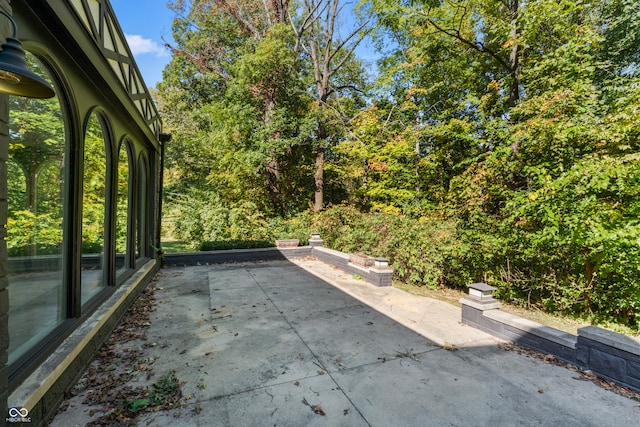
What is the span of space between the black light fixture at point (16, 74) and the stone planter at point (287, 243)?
339 inches

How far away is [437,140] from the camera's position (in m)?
12.9

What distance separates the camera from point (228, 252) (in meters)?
9.20

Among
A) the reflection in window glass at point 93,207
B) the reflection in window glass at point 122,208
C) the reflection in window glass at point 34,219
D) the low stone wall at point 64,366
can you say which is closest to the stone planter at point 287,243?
the reflection in window glass at point 122,208

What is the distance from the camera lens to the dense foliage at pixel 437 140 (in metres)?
5.20

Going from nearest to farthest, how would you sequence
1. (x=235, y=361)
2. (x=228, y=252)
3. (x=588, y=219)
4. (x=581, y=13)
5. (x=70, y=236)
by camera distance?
(x=70, y=236), (x=235, y=361), (x=588, y=219), (x=228, y=252), (x=581, y=13)

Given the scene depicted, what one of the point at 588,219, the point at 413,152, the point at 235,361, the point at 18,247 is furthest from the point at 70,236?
the point at 413,152

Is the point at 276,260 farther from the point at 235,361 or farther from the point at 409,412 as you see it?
the point at 409,412

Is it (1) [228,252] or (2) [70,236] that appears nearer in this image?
(2) [70,236]

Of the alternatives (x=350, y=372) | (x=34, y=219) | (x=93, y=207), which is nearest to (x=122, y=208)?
(x=93, y=207)

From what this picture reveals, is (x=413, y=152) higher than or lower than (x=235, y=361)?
higher

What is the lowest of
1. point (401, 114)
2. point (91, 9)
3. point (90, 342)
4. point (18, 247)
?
point (90, 342)

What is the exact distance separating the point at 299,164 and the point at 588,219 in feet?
37.5

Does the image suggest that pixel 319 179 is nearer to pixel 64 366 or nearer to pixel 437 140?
pixel 437 140

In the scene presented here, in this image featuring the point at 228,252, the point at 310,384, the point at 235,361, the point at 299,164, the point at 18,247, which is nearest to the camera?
the point at 18,247
